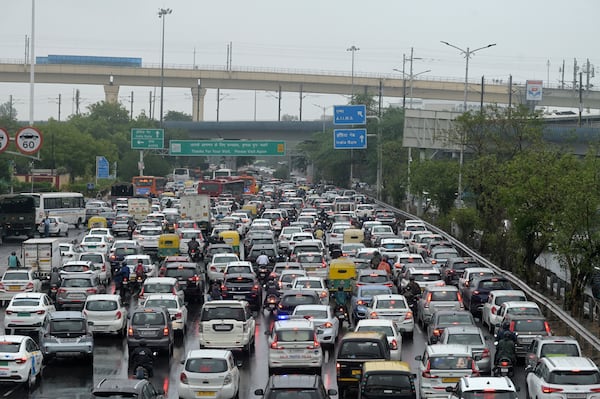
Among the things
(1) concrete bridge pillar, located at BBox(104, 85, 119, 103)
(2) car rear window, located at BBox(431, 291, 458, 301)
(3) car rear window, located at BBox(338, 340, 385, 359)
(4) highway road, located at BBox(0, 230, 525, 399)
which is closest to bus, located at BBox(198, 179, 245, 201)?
(1) concrete bridge pillar, located at BBox(104, 85, 119, 103)

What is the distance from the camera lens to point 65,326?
88.8ft

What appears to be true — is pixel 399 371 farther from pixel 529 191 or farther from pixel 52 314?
pixel 529 191

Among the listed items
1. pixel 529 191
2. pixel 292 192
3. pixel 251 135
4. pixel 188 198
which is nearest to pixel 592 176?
pixel 529 191

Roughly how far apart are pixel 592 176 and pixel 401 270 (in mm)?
8040

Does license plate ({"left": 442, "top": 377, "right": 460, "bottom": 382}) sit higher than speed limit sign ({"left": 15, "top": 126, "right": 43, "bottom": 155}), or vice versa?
speed limit sign ({"left": 15, "top": 126, "right": 43, "bottom": 155})

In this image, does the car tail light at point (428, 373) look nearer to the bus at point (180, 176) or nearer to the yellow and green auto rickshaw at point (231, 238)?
the yellow and green auto rickshaw at point (231, 238)

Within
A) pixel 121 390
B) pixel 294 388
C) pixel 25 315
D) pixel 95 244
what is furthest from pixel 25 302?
pixel 95 244

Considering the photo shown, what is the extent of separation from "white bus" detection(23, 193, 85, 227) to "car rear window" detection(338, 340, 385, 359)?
46.3m

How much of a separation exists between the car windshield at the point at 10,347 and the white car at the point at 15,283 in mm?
13799

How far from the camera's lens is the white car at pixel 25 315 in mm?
31125

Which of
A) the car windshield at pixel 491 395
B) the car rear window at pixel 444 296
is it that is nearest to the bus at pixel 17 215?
the car rear window at pixel 444 296

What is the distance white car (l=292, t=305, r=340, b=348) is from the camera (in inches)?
1130

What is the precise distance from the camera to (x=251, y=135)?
15575 centimetres

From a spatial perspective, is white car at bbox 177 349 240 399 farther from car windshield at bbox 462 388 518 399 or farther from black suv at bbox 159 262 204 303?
black suv at bbox 159 262 204 303
